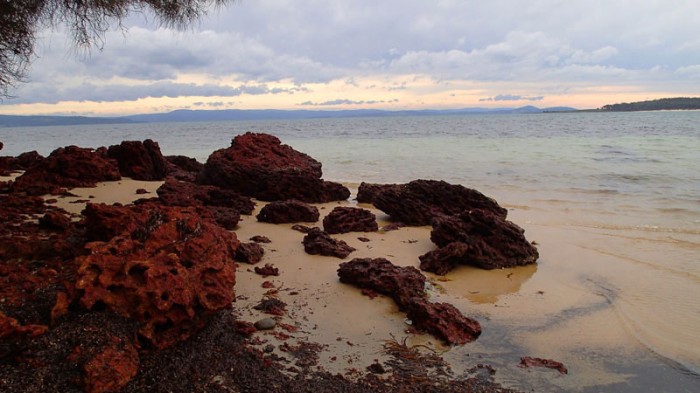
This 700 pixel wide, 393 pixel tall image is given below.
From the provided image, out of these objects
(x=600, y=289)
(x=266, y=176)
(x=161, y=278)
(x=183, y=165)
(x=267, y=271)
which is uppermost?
(x=161, y=278)

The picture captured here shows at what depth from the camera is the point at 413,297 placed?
440cm

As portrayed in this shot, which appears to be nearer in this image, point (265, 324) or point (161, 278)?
point (161, 278)

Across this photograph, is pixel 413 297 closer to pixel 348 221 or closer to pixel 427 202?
pixel 348 221

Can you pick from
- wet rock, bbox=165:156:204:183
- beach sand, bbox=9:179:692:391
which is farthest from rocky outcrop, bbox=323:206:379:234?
wet rock, bbox=165:156:204:183


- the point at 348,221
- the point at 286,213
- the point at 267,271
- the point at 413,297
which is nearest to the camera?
the point at 413,297

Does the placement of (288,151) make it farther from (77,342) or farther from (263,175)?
(77,342)

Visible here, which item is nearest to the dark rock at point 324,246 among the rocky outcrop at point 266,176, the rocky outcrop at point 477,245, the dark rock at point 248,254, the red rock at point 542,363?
the dark rock at point 248,254

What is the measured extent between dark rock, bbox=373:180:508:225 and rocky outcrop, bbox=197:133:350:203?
209 cm

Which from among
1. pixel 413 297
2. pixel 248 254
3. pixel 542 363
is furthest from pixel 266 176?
pixel 542 363

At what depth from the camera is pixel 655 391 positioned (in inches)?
129

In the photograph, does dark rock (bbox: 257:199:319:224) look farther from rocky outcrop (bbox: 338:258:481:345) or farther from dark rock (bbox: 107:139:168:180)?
dark rock (bbox: 107:139:168:180)

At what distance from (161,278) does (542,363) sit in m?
2.78

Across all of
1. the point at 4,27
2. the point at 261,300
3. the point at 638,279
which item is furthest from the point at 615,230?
the point at 4,27

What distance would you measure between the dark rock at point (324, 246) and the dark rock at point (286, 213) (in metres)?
1.44
